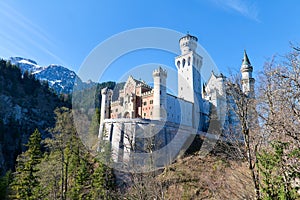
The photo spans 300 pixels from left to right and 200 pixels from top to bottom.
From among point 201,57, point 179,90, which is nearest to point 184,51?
point 201,57

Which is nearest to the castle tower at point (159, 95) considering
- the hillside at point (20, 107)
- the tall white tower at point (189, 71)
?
the tall white tower at point (189, 71)

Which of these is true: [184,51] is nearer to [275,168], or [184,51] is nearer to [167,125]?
[167,125]

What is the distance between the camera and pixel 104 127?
41.4 meters

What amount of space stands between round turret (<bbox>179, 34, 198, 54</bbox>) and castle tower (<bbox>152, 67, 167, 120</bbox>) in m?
15.0

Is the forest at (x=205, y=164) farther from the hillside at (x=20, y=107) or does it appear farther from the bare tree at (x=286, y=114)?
the hillside at (x=20, y=107)

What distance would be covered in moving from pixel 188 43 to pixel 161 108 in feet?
68.3

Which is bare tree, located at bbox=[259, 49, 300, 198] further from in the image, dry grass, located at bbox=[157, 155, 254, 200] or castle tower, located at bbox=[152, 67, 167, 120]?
castle tower, located at bbox=[152, 67, 167, 120]

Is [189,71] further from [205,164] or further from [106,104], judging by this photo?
[205,164]

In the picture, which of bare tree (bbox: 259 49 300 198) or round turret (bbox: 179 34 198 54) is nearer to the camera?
bare tree (bbox: 259 49 300 198)

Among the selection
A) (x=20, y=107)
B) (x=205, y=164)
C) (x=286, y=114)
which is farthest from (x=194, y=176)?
(x=20, y=107)

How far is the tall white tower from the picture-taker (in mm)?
53719

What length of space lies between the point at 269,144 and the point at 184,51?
48263mm

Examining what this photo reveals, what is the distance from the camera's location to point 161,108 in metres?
41.7

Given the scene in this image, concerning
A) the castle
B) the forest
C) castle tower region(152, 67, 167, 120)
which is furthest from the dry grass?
castle tower region(152, 67, 167, 120)
